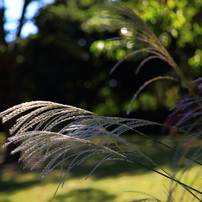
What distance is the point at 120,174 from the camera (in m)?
6.39

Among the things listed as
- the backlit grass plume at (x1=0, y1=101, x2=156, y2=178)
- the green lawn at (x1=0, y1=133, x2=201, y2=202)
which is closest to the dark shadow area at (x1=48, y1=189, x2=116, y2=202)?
the green lawn at (x1=0, y1=133, x2=201, y2=202)

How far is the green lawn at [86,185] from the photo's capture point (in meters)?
4.83

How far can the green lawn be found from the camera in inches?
190

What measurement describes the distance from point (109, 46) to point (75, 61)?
29.7 ft

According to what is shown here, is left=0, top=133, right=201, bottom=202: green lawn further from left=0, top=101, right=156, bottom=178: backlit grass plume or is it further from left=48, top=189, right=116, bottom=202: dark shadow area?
left=0, top=101, right=156, bottom=178: backlit grass plume

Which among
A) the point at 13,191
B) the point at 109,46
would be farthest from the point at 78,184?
the point at 109,46

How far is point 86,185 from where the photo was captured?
5523mm

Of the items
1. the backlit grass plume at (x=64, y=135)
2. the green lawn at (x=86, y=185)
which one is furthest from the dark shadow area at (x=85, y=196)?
the backlit grass plume at (x=64, y=135)

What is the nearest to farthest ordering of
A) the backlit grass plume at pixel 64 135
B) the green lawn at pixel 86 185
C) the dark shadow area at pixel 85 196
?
the backlit grass plume at pixel 64 135 → the dark shadow area at pixel 85 196 → the green lawn at pixel 86 185

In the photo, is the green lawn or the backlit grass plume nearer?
the backlit grass plume

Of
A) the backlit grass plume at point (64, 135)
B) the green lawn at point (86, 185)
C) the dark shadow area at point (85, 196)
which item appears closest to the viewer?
the backlit grass plume at point (64, 135)

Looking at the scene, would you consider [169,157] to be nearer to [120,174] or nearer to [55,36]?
[120,174]

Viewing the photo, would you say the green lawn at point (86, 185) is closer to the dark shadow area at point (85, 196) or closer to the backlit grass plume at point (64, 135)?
the dark shadow area at point (85, 196)

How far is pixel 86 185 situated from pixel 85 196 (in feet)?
2.12
